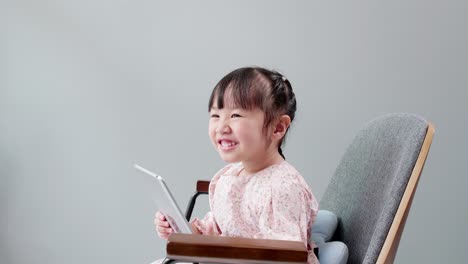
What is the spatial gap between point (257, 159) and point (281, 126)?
0.32 ft

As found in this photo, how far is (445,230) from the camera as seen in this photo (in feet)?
7.54

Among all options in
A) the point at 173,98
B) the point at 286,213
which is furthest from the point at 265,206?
the point at 173,98

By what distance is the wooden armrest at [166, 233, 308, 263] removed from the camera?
3.30 feet

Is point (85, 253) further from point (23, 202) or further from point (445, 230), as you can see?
→ point (445, 230)

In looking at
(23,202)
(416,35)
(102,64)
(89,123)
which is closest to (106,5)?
(102,64)

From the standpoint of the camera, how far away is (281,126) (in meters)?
1.36

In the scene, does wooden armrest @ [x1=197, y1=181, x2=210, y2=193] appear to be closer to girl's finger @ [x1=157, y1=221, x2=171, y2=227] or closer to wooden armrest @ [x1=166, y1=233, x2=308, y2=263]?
girl's finger @ [x1=157, y1=221, x2=171, y2=227]

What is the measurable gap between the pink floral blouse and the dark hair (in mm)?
136

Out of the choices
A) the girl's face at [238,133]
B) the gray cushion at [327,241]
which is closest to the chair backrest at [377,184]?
the gray cushion at [327,241]

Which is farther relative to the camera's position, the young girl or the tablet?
the young girl

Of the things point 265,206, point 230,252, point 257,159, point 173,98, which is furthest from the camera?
point 173,98

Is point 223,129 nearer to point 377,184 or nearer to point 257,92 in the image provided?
point 257,92

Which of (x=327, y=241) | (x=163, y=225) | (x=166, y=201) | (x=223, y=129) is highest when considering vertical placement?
(x=223, y=129)

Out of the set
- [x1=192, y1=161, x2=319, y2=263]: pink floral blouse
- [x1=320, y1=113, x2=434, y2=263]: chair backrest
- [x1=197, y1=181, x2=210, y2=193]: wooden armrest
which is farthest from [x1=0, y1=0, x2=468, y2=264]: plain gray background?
[x1=192, y1=161, x2=319, y2=263]: pink floral blouse
